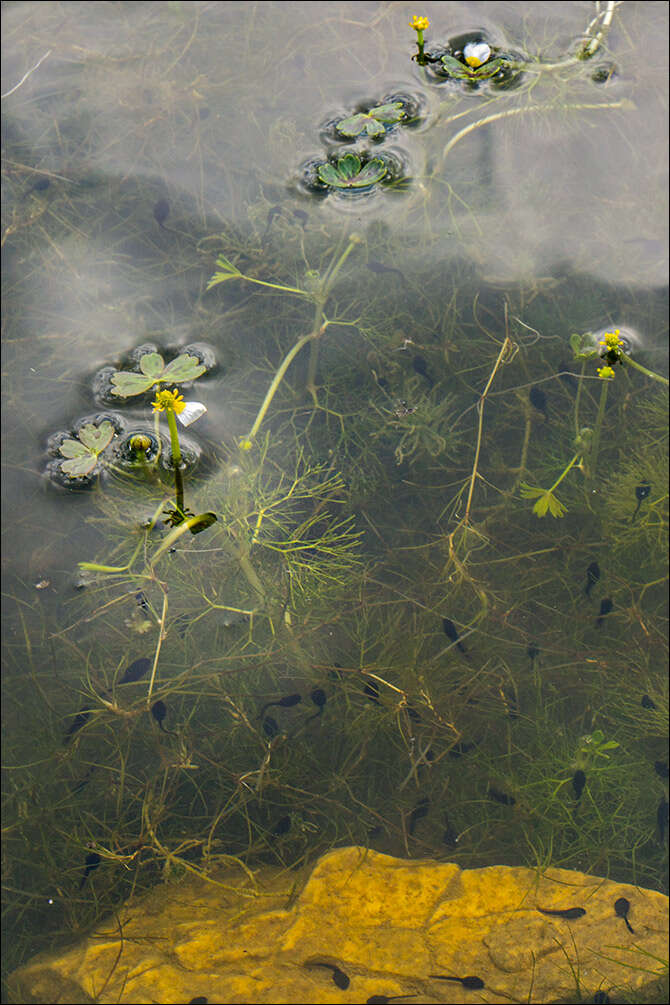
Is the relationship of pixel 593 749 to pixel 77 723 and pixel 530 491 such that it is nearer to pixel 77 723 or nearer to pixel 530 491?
pixel 530 491

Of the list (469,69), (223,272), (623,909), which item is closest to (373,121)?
(469,69)

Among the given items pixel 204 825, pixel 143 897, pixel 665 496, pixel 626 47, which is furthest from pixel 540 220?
pixel 143 897

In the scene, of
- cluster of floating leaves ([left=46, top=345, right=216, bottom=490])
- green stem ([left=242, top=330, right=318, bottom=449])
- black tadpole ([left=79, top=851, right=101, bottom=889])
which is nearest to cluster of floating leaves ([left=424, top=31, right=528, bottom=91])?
green stem ([left=242, top=330, right=318, bottom=449])

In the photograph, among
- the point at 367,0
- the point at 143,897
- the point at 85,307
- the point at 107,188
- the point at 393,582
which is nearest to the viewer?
the point at 143,897

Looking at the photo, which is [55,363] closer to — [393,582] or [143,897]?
[393,582]

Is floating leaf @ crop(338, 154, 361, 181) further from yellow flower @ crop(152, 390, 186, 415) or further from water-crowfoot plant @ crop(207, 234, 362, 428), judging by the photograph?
yellow flower @ crop(152, 390, 186, 415)

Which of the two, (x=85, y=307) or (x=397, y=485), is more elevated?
(x=85, y=307)
